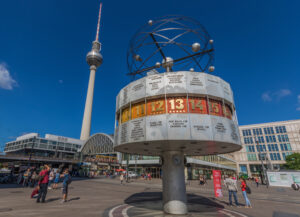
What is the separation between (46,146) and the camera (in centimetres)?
9519

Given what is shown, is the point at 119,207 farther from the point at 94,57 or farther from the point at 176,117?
the point at 94,57

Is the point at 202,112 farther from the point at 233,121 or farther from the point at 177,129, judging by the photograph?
the point at 233,121

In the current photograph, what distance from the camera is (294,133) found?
242 feet

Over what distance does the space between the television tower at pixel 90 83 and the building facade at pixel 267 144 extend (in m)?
83.4

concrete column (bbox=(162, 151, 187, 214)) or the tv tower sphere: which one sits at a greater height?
the tv tower sphere

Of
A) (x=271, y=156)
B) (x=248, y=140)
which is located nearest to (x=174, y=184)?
(x=248, y=140)

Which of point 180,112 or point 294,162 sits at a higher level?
point 180,112

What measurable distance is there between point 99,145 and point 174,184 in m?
75.4

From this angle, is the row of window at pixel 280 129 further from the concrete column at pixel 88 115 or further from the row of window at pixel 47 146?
the row of window at pixel 47 146

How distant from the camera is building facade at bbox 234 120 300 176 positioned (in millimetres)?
73875

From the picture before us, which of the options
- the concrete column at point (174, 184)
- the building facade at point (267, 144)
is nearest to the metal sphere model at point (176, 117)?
the concrete column at point (174, 184)

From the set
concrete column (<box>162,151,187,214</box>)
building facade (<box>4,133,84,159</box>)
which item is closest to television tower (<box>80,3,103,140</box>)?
building facade (<box>4,133,84,159</box>)

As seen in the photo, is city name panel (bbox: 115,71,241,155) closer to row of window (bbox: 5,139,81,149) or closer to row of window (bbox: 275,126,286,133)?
row of window (bbox: 275,126,286,133)

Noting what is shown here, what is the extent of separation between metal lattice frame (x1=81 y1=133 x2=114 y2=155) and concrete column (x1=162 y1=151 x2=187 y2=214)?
Result: 223 ft
